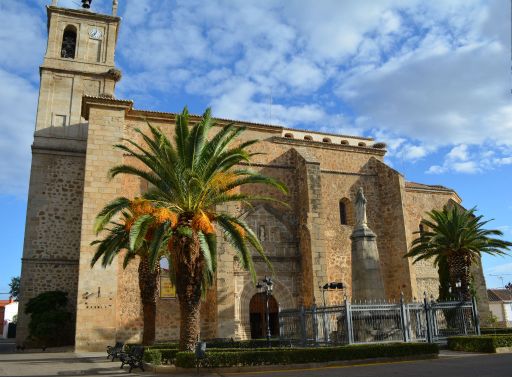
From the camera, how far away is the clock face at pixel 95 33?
24.8m

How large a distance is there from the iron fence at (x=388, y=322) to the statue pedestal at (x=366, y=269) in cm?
62

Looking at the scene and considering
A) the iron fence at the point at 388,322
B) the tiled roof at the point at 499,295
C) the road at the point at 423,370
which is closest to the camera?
the road at the point at 423,370

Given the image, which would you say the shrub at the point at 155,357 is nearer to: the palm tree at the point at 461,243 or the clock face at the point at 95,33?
the palm tree at the point at 461,243

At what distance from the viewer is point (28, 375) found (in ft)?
32.2

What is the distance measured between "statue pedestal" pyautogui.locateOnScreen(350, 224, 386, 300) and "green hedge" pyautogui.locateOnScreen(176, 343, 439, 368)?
8.49 ft

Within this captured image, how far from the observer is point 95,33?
81.8 ft

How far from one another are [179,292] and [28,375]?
3683 millimetres

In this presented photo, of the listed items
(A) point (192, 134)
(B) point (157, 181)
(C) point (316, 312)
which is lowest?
(C) point (316, 312)

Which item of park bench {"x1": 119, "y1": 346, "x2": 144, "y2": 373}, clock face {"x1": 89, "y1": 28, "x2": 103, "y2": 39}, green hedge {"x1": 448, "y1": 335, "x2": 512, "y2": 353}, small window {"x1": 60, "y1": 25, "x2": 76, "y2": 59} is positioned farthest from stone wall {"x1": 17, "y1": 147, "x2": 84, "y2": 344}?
green hedge {"x1": 448, "y1": 335, "x2": 512, "y2": 353}

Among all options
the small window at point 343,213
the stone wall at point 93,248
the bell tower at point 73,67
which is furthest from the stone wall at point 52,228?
the small window at point 343,213

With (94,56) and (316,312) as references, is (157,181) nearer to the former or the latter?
(316,312)

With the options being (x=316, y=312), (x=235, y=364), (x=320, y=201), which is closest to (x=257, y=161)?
(x=320, y=201)

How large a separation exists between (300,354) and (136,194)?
11469 mm

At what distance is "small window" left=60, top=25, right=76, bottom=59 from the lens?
24.3 metres
